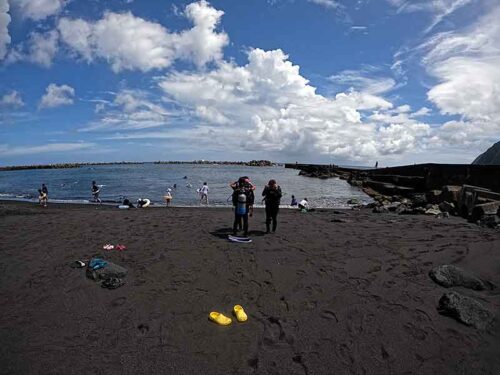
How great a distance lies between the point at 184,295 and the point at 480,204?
1420cm

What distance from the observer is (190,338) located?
16.9 ft

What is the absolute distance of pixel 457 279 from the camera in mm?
6816

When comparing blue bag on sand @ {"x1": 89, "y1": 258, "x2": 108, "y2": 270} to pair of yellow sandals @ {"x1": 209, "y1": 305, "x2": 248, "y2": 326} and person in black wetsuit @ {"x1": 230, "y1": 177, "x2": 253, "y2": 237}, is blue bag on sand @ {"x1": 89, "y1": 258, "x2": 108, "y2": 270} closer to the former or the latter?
pair of yellow sandals @ {"x1": 209, "y1": 305, "x2": 248, "y2": 326}

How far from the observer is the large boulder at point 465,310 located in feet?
17.9

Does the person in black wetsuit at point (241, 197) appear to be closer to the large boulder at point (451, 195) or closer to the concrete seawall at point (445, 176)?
the large boulder at point (451, 195)

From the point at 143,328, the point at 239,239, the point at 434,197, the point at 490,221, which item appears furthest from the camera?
the point at 434,197

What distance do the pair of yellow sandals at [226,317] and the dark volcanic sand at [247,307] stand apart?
10 centimetres

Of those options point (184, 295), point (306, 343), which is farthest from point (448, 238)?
point (184, 295)

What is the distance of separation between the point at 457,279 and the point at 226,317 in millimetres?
5188

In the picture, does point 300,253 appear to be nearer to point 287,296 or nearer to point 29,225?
point 287,296

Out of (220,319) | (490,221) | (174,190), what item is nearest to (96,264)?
(220,319)

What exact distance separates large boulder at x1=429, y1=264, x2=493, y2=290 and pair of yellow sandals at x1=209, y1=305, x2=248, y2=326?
449 centimetres

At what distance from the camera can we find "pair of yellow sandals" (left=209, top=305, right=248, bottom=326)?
5.52m

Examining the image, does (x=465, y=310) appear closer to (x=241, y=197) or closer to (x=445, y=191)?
(x=241, y=197)
